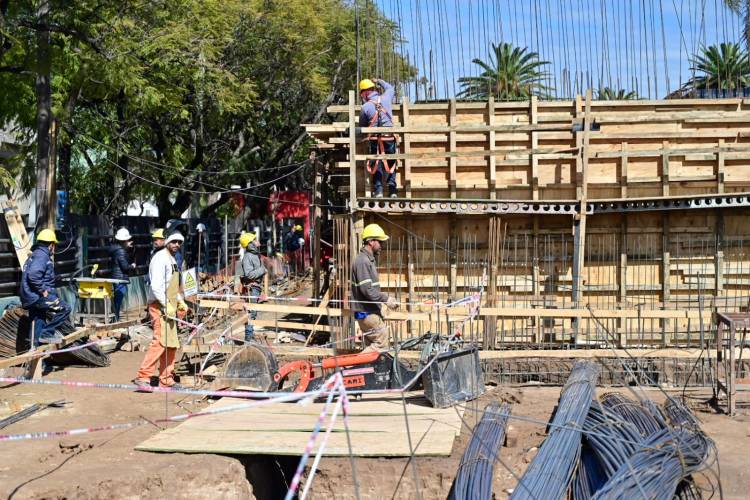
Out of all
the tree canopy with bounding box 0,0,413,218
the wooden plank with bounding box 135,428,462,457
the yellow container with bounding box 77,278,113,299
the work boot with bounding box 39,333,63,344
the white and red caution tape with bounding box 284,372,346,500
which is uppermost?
the tree canopy with bounding box 0,0,413,218

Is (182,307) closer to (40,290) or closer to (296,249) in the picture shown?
(40,290)

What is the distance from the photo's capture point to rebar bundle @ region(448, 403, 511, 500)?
7.40 metres

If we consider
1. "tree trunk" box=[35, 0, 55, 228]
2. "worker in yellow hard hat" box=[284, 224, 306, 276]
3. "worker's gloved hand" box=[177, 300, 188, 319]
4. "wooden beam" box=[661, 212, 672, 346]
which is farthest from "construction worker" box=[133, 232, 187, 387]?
"worker in yellow hard hat" box=[284, 224, 306, 276]

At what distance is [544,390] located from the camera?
11.4m

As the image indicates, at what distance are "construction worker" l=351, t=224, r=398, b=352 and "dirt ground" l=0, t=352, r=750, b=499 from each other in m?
1.59

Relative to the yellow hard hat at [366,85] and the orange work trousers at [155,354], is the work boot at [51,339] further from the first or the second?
the yellow hard hat at [366,85]

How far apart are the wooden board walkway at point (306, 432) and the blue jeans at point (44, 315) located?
342cm

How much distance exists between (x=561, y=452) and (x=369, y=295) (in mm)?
3487

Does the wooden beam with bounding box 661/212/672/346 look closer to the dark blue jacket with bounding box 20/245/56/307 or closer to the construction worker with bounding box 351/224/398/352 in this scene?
the construction worker with bounding box 351/224/398/352

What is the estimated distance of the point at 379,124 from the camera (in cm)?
1396

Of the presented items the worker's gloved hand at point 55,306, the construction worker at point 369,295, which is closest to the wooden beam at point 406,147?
the construction worker at point 369,295

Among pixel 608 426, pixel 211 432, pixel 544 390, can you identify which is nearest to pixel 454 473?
pixel 608 426

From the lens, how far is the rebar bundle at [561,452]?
736cm

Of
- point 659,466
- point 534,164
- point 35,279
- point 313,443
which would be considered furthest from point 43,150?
point 659,466
